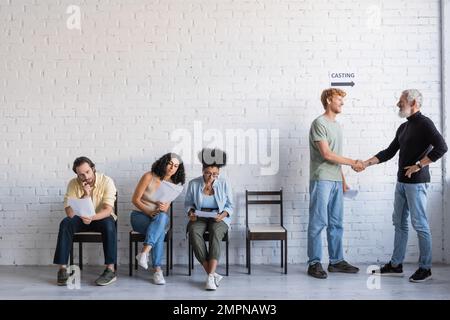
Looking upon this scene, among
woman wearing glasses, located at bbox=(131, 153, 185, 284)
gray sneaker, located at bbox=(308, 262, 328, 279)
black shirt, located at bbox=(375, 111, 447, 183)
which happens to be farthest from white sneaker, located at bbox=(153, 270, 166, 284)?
black shirt, located at bbox=(375, 111, 447, 183)

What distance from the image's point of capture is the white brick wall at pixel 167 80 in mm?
5012

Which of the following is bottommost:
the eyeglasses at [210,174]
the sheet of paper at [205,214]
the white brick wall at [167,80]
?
the sheet of paper at [205,214]

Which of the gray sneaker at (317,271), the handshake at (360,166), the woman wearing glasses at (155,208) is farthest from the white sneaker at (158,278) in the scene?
the handshake at (360,166)

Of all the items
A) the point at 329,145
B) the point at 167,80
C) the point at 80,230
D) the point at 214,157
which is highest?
the point at 167,80

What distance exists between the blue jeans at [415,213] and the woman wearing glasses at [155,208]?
1959 millimetres

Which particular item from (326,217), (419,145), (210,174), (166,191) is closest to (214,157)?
(210,174)

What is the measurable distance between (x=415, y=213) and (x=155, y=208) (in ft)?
7.35

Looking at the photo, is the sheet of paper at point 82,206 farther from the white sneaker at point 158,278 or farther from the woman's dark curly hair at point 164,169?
the white sneaker at point 158,278

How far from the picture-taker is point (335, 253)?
4676mm

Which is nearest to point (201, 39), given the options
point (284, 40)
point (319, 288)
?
point (284, 40)

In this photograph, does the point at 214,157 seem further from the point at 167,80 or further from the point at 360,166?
the point at 360,166

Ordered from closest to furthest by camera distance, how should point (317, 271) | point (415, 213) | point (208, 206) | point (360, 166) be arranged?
1. point (415, 213)
2. point (317, 271)
3. point (208, 206)
4. point (360, 166)

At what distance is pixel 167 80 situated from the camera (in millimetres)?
5031

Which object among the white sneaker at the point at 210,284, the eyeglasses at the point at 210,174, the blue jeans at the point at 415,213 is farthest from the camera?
the eyeglasses at the point at 210,174
